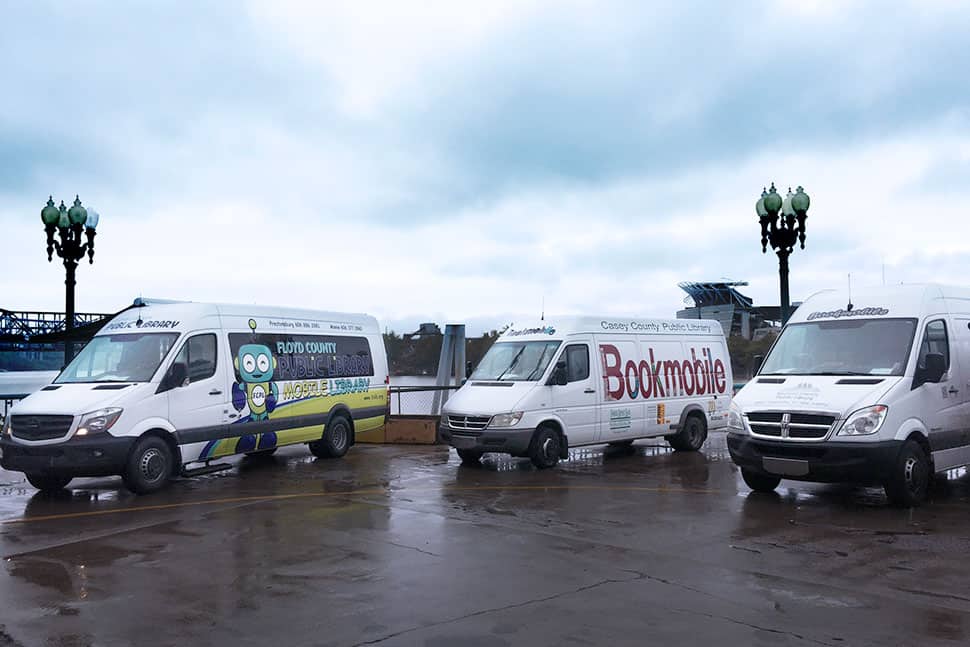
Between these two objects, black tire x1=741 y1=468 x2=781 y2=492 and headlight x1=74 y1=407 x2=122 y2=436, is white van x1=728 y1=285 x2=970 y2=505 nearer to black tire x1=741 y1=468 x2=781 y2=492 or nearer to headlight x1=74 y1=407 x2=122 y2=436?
black tire x1=741 y1=468 x2=781 y2=492

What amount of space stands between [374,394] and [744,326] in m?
9.54

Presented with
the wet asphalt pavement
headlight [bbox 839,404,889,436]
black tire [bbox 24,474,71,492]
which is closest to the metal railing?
the wet asphalt pavement

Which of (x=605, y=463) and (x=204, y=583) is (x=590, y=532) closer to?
(x=204, y=583)

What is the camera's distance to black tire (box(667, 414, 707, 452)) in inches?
639

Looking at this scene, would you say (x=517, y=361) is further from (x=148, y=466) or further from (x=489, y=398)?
(x=148, y=466)

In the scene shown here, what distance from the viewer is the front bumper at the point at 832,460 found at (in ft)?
31.3

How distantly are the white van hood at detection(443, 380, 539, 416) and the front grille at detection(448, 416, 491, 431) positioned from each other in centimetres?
7

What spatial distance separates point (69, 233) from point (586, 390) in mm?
13156

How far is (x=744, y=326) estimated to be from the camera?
21188 millimetres

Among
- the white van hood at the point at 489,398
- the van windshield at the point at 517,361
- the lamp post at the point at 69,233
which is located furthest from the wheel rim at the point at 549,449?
the lamp post at the point at 69,233

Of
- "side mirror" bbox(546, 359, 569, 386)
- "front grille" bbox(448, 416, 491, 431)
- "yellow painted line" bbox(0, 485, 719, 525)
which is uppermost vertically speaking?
"side mirror" bbox(546, 359, 569, 386)

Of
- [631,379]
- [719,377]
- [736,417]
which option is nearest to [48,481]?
[736,417]

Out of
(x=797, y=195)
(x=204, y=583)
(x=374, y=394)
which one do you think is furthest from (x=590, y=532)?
(x=797, y=195)

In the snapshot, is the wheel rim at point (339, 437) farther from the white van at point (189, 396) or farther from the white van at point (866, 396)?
the white van at point (866, 396)
